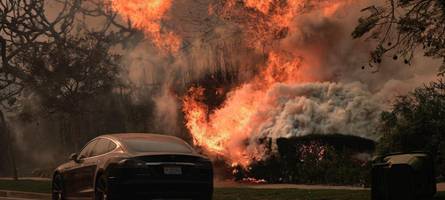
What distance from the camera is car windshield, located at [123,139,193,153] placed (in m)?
12.5

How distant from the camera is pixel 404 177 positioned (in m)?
11.1

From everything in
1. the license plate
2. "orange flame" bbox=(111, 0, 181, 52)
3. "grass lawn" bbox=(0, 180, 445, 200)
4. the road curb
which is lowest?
the road curb

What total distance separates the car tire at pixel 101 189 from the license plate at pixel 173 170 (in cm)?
107

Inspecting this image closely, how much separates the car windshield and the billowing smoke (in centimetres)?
848

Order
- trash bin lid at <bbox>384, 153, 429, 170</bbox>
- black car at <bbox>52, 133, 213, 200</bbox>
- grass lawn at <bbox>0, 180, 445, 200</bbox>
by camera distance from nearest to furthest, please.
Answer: trash bin lid at <bbox>384, 153, 429, 170</bbox>
black car at <bbox>52, 133, 213, 200</bbox>
grass lawn at <bbox>0, 180, 445, 200</bbox>

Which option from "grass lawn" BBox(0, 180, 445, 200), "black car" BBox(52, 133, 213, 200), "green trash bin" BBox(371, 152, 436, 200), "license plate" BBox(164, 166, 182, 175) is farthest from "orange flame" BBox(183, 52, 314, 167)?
"green trash bin" BBox(371, 152, 436, 200)

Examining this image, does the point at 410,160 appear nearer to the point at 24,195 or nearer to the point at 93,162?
the point at 93,162

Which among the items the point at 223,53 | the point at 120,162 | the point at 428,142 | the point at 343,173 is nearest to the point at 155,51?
the point at 223,53

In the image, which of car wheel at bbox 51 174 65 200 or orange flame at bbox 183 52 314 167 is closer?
car wheel at bbox 51 174 65 200

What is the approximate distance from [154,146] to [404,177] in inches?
178

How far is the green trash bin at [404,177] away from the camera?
36.6 ft

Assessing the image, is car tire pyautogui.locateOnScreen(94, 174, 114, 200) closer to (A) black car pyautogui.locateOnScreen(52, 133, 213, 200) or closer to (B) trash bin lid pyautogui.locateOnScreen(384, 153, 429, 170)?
(A) black car pyautogui.locateOnScreen(52, 133, 213, 200)

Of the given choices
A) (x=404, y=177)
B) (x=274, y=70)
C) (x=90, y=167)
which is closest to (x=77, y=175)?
(x=90, y=167)

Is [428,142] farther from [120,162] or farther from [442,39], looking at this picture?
[120,162]
